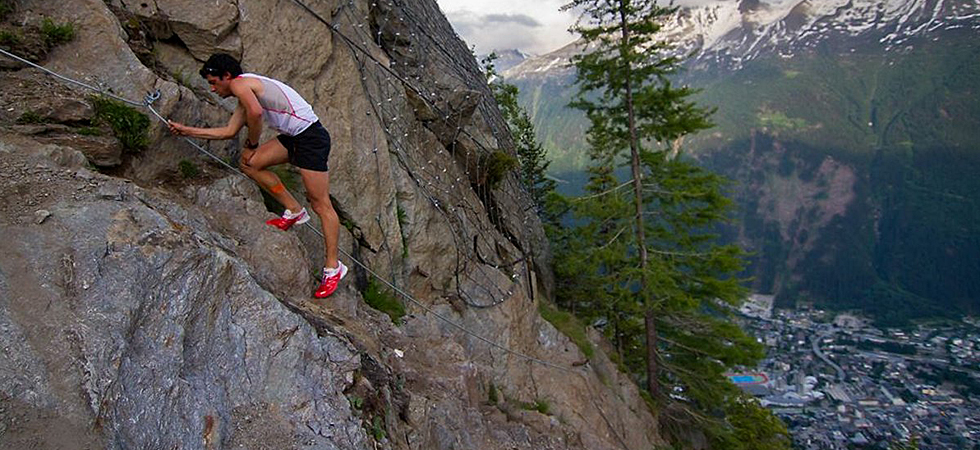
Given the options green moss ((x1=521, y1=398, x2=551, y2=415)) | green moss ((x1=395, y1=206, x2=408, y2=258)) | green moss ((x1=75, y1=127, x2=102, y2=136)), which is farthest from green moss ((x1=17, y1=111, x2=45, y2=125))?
green moss ((x1=521, y1=398, x2=551, y2=415))

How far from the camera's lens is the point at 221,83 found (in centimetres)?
472

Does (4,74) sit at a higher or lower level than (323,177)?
higher

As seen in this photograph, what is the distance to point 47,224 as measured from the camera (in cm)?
352

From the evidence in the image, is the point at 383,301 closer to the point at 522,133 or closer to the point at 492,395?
the point at 492,395

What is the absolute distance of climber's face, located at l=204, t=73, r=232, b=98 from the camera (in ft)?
15.3

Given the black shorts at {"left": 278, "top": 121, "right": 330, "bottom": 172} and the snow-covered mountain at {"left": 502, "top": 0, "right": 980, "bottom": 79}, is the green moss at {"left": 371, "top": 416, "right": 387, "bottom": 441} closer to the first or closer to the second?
the black shorts at {"left": 278, "top": 121, "right": 330, "bottom": 172}

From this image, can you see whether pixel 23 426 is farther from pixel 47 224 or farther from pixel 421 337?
pixel 421 337

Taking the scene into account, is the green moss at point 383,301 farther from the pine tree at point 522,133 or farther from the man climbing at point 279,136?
the pine tree at point 522,133

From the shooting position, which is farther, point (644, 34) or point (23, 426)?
point (644, 34)

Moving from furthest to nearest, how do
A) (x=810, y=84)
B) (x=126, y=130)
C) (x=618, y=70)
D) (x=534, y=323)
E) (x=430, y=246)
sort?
(x=810, y=84)
(x=618, y=70)
(x=534, y=323)
(x=430, y=246)
(x=126, y=130)

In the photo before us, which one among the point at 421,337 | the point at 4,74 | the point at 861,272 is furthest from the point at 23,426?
the point at 861,272

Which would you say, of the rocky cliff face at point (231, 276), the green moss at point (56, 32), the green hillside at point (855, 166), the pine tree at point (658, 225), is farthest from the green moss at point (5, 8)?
the green hillside at point (855, 166)

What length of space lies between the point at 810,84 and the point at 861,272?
78605mm

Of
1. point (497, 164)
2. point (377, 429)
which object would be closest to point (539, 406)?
point (377, 429)
